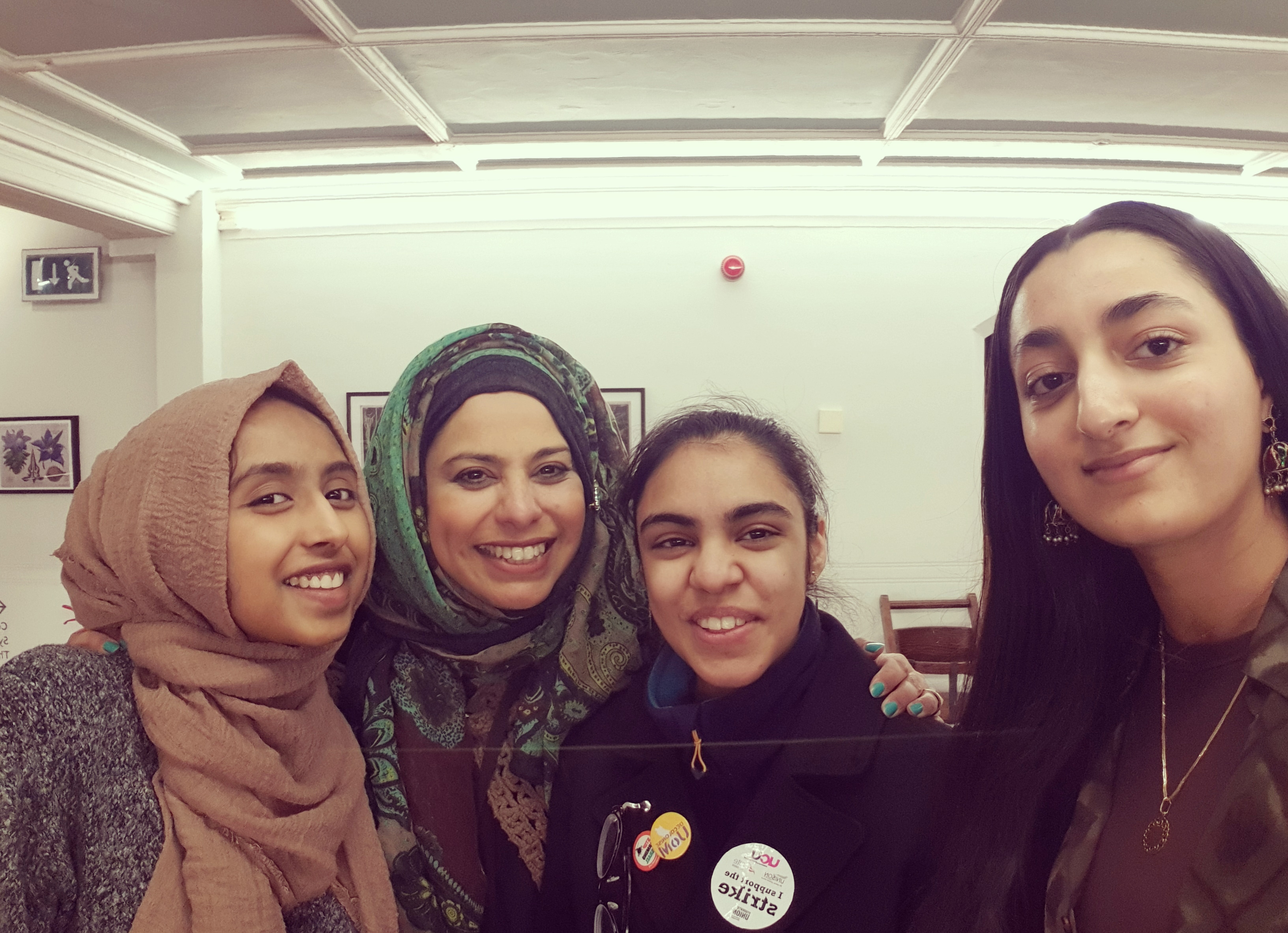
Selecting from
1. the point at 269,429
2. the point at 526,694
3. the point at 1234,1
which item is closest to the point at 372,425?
the point at 269,429

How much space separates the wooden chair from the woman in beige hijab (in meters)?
0.78

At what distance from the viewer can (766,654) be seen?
1010 mm

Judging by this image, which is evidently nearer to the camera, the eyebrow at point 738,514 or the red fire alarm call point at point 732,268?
the eyebrow at point 738,514

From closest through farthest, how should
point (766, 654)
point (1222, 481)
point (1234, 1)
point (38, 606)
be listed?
1. point (1222, 481)
2. point (1234, 1)
3. point (766, 654)
4. point (38, 606)

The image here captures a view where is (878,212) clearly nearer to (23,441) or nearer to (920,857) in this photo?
(920,857)

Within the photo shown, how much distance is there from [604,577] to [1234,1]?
1115 mm

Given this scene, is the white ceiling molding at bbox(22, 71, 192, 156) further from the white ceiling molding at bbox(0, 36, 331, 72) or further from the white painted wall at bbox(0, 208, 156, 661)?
the white painted wall at bbox(0, 208, 156, 661)

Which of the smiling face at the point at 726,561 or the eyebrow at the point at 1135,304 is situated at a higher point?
the eyebrow at the point at 1135,304

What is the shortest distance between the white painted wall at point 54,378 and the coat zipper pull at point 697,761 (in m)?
0.93

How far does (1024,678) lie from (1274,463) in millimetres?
385

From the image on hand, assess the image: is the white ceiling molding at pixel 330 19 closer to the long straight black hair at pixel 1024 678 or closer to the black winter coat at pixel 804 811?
the long straight black hair at pixel 1024 678

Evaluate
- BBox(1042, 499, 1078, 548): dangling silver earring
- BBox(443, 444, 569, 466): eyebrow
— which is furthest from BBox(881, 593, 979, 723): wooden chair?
BBox(443, 444, 569, 466): eyebrow

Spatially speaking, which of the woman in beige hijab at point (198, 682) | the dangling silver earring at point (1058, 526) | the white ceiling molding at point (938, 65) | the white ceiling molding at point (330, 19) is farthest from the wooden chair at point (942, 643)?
the white ceiling molding at point (330, 19)

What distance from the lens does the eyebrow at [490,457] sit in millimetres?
1091
